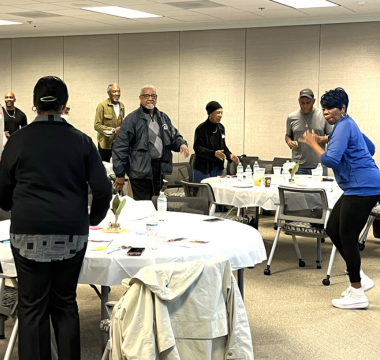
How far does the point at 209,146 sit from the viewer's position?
8.79 meters

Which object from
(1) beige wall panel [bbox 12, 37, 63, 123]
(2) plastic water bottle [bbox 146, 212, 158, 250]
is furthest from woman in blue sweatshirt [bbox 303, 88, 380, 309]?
(1) beige wall panel [bbox 12, 37, 63, 123]

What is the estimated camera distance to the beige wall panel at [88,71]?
1377 cm

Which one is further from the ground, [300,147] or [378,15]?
[378,15]

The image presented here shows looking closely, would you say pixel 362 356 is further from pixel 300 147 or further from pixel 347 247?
pixel 300 147

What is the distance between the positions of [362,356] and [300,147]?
15.3 ft

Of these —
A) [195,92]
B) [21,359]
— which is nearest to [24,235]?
[21,359]

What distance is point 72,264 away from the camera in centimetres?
364

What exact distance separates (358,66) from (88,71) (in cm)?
589

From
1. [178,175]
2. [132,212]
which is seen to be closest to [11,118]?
[178,175]

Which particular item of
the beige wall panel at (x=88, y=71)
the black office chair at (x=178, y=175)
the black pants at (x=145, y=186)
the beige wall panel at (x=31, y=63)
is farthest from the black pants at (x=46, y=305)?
the beige wall panel at (x=31, y=63)

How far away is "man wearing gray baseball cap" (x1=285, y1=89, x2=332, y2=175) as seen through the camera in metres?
8.80

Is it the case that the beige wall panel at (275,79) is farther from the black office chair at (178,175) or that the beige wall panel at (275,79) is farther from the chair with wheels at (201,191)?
the chair with wheels at (201,191)

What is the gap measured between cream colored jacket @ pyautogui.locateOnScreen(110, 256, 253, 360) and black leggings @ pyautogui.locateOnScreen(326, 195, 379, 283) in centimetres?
260

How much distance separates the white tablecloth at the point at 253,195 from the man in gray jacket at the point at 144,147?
69cm
